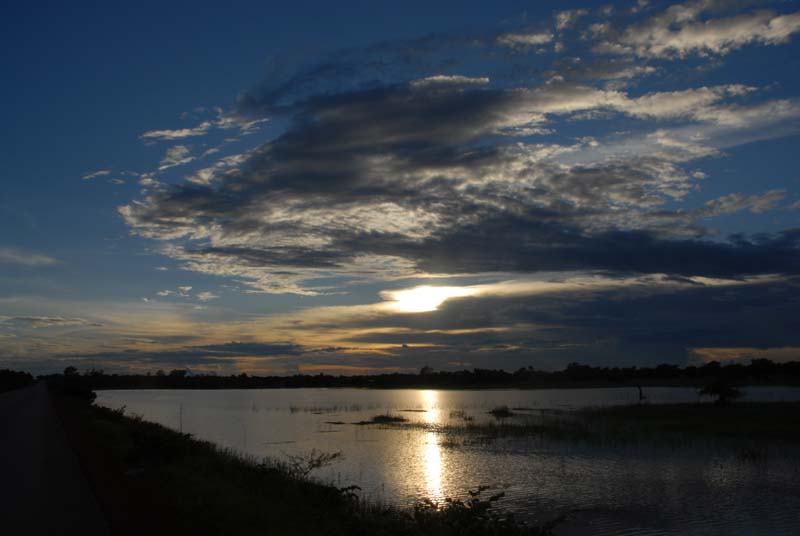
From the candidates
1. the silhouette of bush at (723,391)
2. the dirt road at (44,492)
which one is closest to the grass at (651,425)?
the silhouette of bush at (723,391)

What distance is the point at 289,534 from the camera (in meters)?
13.1

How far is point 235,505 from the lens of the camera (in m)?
15.4

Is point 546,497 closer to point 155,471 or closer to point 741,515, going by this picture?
point 741,515

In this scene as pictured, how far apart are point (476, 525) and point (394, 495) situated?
9187 mm

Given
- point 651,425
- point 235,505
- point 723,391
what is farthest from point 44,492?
point 723,391

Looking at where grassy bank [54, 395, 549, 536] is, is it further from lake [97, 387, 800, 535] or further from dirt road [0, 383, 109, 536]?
lake [97, 387, 800, 535]

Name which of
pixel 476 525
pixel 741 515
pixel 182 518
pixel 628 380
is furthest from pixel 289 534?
pixel 628 380

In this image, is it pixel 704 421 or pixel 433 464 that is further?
pixel 704 421

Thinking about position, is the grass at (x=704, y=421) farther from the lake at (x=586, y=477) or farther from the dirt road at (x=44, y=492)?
the dirt road at (x=44, y=492)

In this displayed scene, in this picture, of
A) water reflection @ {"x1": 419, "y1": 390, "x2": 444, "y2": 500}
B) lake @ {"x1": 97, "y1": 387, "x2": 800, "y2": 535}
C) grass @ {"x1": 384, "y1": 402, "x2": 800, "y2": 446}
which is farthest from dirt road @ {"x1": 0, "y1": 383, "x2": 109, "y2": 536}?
grass @ {"x1": 384, "y1": 402, "x2": 800, "y2": 446}

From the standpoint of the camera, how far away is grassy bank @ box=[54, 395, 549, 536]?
13.6 metres

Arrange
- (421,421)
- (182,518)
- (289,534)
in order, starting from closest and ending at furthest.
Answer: (289,534), (182,518), (421,421)

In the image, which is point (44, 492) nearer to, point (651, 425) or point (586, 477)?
point (586, 477)

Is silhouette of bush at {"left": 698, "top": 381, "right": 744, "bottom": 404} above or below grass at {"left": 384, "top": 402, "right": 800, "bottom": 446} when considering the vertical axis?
above
